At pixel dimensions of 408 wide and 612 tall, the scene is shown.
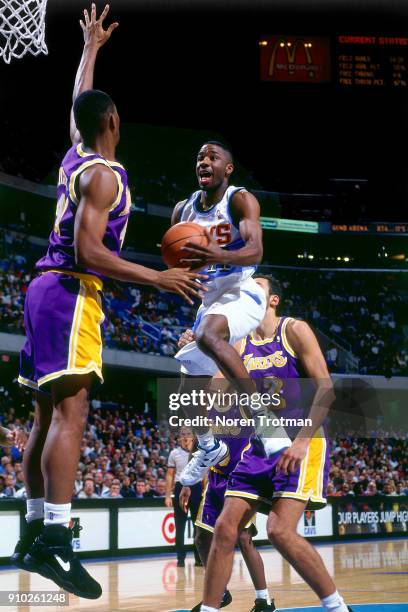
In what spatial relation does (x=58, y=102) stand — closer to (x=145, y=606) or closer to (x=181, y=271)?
(x=145, y=606)

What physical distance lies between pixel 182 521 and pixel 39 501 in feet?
23.8

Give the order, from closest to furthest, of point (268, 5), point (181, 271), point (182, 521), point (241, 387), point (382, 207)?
point (181, 271), point (241, 387), point (268, 5), point (182, 521), point (382, 207)

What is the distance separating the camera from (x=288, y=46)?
62.7 feet

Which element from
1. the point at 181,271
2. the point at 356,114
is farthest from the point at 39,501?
the point at 356,114

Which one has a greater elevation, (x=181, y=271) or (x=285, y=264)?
(x=285, y=264)

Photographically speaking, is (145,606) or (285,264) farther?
(285,264)

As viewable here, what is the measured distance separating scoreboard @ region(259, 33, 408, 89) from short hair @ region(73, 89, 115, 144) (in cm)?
1564

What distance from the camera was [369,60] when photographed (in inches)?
746

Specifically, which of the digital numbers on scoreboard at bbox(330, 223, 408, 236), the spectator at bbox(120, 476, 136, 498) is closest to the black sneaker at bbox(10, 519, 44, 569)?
A: the spectator at bbox(120, 476, 136, 498)

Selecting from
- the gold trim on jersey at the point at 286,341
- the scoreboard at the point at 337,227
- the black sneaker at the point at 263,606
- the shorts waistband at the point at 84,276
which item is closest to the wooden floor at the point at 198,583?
the black sneaker at the point at 263,606

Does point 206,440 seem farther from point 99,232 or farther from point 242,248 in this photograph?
point 99,232

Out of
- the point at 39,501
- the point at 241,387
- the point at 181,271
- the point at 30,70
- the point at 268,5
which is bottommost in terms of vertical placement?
the point at 39,501

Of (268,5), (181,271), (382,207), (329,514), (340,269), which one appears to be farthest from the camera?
(382,207)

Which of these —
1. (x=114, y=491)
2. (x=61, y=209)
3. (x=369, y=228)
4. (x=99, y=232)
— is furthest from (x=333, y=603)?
(x=369, y=228)
